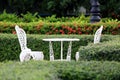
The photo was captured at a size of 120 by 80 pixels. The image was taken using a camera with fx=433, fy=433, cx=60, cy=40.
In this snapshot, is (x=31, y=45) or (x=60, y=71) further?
(x=31, y=45)

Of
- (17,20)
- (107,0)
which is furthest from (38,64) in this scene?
(107,0)

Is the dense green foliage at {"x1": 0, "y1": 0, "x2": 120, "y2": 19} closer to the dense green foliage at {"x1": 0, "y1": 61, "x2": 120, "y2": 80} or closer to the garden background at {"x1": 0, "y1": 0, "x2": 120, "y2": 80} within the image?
the garden background at {"x1": 0, "y1": 0, "x2": 120, "y2": 80}

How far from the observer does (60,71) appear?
5.62 metres

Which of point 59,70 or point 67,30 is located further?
point 67,30

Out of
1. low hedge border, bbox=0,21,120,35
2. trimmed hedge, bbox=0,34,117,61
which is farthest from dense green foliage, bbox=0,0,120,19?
trimmed hedge, bbox=0,34,117,61

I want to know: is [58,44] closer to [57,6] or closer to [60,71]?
[60,71]

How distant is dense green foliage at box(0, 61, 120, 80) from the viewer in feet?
16.6

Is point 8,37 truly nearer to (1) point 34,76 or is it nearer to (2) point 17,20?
(2) point 17,20

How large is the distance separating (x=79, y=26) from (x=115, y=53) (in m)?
6.15

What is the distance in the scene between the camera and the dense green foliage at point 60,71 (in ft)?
16.6

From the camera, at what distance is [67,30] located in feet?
44.6

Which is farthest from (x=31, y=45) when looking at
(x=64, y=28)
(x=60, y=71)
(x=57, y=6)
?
(x=57, y=6)

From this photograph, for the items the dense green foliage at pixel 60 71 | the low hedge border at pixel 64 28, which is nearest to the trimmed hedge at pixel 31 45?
the low hedge border at pixel 64 28

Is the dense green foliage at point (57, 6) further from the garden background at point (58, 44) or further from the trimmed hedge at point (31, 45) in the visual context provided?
the trimmed hedge at point (31, 45)
